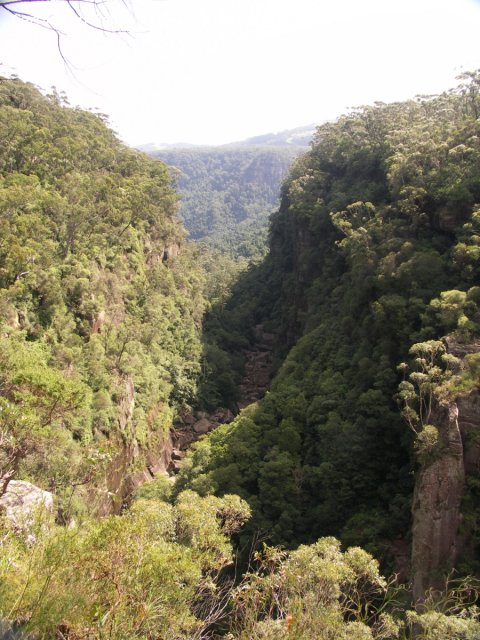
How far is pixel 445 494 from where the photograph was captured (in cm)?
1140

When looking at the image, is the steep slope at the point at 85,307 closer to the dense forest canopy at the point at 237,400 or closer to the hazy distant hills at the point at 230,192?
the dense forest canopy at the point at 237,400

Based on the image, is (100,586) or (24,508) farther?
(24,508)

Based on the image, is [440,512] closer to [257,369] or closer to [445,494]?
[445,494]

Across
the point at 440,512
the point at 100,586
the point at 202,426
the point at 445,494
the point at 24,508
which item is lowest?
the point at 202,426

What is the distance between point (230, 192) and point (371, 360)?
4991 inches

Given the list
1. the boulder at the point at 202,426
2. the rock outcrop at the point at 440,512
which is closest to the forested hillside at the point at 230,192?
the boulder at the point at 202,426

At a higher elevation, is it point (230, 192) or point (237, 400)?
point (230, 192)

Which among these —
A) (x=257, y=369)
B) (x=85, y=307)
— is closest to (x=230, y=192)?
(x=257, y=369)

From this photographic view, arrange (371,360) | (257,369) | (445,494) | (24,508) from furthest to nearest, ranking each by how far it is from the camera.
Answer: (257,369), (371,360), (445,494), (24,508)

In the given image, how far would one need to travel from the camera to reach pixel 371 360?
19.3 metres

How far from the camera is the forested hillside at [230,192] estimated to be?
103562mm

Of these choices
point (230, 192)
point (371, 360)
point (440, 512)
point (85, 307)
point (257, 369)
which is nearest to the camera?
point (440, 512)

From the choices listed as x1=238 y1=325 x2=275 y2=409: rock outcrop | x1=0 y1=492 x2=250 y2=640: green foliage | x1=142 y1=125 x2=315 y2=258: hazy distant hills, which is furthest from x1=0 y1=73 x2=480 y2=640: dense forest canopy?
x1=142 y1=125 x2=315 y2=258: hazy distant hills

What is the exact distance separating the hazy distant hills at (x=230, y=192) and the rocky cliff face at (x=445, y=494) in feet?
244
